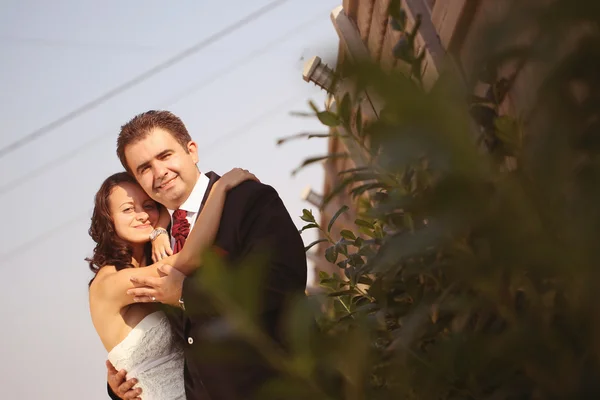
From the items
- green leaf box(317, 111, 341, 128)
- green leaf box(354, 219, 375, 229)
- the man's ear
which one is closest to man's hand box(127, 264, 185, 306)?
the man's ear

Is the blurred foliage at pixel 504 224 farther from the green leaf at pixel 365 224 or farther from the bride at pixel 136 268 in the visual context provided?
the bride at pixel 136 268

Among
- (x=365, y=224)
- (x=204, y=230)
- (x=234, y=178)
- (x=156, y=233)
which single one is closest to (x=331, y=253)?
(x=365, y=224)

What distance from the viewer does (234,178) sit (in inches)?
101

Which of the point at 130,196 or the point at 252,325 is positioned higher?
the point at 130,196

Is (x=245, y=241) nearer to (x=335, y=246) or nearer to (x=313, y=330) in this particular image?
(x=335, y=246)

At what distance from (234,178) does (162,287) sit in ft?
1.49

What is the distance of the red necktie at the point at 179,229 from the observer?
8.91 ft

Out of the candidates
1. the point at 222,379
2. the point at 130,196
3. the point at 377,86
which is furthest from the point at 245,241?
the point at 377,86

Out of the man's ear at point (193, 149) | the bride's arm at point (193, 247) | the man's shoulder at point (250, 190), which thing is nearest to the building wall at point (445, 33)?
the man's shoulder at point (250, 190)

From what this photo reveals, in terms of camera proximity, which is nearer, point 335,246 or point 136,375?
point 335,246

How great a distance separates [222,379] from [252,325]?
1.88 m

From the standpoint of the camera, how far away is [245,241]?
7.92ft

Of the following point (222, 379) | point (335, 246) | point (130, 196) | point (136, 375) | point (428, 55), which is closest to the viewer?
point (335, 246)

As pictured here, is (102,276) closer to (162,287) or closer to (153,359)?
(153,359)
